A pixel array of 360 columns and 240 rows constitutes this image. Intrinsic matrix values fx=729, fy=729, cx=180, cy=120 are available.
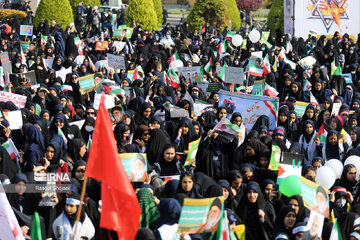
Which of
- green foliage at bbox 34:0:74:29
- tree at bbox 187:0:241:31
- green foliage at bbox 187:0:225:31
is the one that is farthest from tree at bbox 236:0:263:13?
green foliage at bbox 34:0:74:29

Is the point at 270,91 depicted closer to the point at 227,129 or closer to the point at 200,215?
the point at 227,129

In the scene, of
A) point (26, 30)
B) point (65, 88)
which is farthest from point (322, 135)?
point (26, 30)

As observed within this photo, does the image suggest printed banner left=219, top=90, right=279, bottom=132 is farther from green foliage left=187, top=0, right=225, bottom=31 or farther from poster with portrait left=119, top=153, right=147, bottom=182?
green foliage left=187, top=0, right=225, bottom=31

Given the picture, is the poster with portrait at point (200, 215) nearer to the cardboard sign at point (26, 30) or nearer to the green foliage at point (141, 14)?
the cardboard sign at point (26, 30)

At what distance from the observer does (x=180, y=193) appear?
20.4ft

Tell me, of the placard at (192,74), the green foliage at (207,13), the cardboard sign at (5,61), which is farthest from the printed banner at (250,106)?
the green foliage at (207,13)

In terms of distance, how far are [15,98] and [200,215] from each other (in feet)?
17.0

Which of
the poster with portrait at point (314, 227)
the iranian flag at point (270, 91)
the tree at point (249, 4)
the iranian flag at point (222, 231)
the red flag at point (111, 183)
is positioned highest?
the red flag at point (111, 183)

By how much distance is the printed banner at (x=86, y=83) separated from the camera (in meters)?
11.1

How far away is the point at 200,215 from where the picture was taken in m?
5.39

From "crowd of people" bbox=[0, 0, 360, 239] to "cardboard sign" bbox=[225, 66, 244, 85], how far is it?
203 mm

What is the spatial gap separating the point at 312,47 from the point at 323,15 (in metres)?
2.61

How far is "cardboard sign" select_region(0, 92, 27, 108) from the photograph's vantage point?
9.81 m

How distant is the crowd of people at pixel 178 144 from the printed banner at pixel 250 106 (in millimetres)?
144
